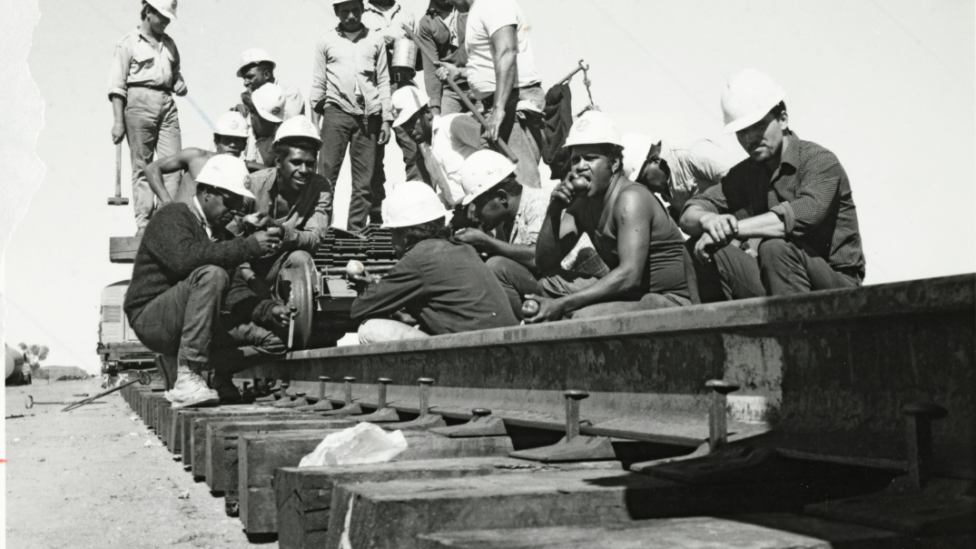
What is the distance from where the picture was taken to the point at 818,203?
4078 millimetres

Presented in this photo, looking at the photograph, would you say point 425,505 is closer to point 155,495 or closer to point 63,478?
point 155,495

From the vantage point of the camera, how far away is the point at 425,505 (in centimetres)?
195

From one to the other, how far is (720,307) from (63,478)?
4.19m

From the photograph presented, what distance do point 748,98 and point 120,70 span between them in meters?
7.69

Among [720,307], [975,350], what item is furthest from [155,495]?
[975,350]

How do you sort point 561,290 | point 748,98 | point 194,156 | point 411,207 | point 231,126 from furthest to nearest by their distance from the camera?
point 231,126 < point 194,156 < point 411,207 < point 561,290 < point 748,98

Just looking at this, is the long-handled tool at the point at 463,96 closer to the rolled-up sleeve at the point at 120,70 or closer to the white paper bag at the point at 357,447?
the rolled-up sleeve at the point at 120,70

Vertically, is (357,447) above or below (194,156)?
below

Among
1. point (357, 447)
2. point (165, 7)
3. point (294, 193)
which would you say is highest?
point (165, 7)

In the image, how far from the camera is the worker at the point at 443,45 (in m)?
9.41

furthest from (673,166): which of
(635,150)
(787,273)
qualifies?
(787,273)

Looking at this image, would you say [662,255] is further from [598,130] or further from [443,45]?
[443,45]

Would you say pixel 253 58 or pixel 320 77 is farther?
pixel 253 58

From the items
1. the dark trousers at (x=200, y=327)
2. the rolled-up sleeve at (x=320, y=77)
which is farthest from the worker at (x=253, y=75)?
the dark trousers at (x=200, y=327)
